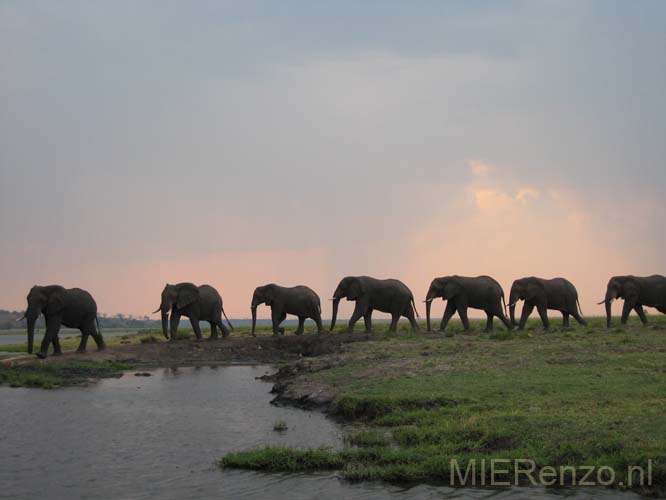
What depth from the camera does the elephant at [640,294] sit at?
1762 inches

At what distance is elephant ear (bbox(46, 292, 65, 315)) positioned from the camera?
34.2m

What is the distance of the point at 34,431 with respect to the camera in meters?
17.5

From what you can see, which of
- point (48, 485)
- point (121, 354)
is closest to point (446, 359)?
point (48, 485)

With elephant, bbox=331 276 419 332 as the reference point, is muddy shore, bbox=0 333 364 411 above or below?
below

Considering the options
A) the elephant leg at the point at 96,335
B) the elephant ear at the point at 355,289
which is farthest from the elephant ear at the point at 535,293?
the elephant leg at the point at 96,335

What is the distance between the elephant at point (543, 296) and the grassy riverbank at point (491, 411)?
15.6m

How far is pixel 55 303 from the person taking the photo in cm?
3431

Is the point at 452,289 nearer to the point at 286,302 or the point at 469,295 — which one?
the point at 469,295

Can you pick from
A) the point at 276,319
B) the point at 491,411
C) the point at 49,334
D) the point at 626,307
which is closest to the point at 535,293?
the point at 626,307

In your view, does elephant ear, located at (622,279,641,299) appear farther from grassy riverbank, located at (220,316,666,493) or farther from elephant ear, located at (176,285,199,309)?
elephant ear, located at (176,285,199,309)

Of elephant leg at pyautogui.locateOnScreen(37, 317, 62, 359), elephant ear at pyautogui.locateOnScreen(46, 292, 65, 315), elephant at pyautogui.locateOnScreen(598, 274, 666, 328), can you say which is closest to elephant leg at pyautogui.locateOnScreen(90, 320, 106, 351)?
elephant leg at pyautogui.locateOnScreen(37, 317, 62, 359)

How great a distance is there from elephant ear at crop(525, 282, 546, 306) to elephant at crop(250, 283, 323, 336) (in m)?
12.5

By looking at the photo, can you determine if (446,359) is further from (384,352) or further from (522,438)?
(522,438)

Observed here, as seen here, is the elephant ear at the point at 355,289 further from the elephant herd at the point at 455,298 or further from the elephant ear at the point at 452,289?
the elephant ear at the point at 452,289
